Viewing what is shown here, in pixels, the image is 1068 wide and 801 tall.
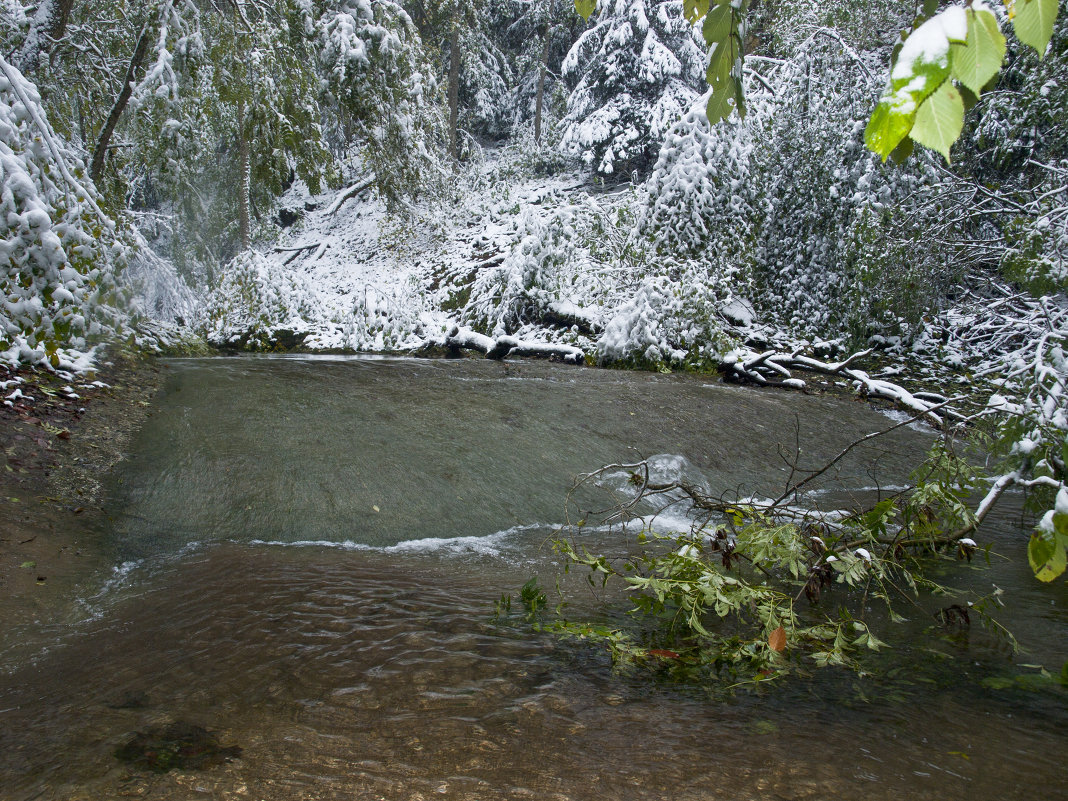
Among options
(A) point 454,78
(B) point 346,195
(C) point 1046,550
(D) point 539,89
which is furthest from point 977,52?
(D) point 539,89

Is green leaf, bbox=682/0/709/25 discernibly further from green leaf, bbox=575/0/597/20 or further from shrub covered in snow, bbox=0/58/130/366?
shrub covered in snow, bbox=0/58/130/366

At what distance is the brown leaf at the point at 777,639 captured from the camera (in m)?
2.29

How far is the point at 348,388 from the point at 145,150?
14.7 ft

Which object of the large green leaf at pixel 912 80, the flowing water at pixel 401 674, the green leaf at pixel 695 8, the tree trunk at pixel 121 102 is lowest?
the flowing water at pixel 401 674

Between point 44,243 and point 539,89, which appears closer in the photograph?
point 44,243

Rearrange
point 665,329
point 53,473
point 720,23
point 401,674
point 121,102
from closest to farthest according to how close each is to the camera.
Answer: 1. point 720,23
2. point 401,674
3. point 53,473
4. point 121,102
5. point 665,329

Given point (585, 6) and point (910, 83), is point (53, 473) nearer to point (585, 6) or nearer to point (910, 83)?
point (585, 6)

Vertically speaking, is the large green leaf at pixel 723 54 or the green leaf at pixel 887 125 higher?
the large green leaf at pixel 723 54

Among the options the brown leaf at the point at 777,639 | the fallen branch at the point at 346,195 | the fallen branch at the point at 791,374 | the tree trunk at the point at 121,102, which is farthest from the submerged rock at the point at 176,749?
the fallen branch at the point at 346,195

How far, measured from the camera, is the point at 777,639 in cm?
230

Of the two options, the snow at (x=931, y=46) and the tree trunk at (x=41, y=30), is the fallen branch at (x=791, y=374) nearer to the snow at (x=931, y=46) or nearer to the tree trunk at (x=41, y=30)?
the snow at (x=931, y=46)

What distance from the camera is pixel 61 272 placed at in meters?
3.83

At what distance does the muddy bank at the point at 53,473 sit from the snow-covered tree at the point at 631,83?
15.2m

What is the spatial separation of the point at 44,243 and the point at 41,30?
3.59 meters
